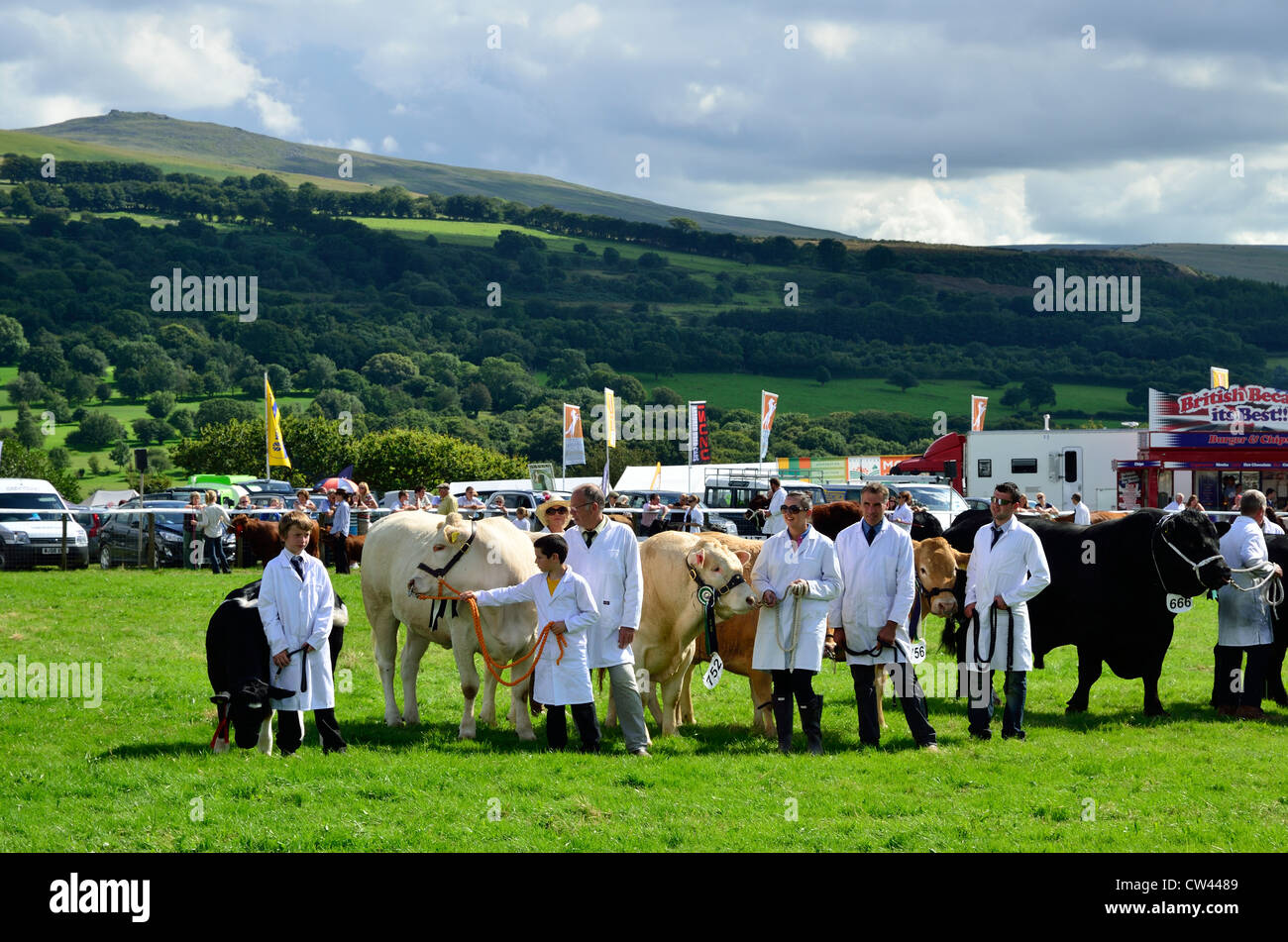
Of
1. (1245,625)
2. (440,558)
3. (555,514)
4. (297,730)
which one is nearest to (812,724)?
(555,514)

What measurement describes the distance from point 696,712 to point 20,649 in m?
8.06

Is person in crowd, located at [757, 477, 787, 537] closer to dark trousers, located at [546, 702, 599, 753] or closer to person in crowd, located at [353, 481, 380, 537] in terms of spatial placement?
person in crowd, located at [353, 481, 380, 537]

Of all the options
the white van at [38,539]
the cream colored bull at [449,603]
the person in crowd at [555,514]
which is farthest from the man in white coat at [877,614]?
the white van at [38,539]

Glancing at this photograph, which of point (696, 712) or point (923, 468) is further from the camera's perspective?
point (923, 468)

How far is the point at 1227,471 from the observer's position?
137ft

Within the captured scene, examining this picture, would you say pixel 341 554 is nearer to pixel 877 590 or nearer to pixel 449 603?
pixel 449 603

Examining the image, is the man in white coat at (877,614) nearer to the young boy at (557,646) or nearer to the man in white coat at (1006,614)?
the man in white coat at (1006,614)

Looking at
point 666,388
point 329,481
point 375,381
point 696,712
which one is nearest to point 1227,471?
point 329,481

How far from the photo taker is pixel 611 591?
1030 cm

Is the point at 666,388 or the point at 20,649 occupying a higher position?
the point at 666,388

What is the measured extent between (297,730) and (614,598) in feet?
8.51

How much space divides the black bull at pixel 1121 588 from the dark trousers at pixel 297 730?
5.82m
